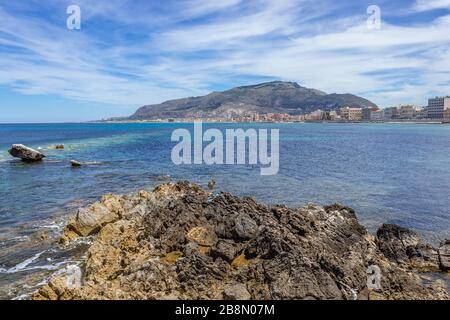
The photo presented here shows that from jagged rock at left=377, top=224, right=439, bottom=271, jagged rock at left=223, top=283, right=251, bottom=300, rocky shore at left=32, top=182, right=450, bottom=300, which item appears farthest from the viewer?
jagged rock at left=377, top=224, right=439, bottom=271

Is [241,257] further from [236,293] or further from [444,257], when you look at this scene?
[444,257]

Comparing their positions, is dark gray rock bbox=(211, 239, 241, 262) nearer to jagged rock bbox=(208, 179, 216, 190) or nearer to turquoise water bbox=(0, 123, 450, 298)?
turquoise water bbox=(0, 123, 450, 298)

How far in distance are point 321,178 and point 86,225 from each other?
32869mm

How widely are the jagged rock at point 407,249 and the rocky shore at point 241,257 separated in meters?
0.05

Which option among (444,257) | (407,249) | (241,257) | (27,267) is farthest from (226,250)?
(444,257)

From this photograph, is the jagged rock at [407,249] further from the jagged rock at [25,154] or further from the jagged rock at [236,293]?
the jagged rock at [25,154]

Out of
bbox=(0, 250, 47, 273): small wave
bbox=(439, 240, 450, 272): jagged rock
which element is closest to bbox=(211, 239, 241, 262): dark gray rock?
bbox=(0, 250, 47, 273): small wave

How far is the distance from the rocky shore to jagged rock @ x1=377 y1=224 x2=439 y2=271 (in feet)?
0.17

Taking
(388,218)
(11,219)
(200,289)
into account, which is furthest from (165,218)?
(388,218)

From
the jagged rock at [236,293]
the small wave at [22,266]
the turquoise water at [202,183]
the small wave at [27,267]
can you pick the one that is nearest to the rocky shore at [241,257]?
the jagged rock at [236,293]

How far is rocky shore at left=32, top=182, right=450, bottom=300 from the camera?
14555mm

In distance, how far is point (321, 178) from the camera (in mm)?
49938

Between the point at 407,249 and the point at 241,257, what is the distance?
10.3m
